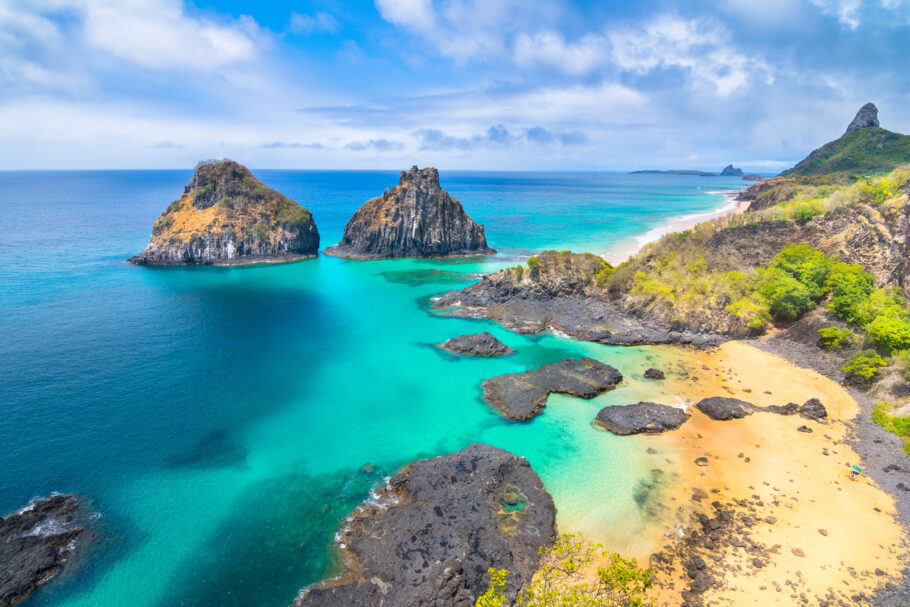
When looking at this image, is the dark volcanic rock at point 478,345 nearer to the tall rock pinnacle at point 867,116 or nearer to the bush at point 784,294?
the bush at point 784,294

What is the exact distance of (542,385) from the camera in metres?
41.0

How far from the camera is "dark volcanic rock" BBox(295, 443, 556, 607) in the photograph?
20.6m

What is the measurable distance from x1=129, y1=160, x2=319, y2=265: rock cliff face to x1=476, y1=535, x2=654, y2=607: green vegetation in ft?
292

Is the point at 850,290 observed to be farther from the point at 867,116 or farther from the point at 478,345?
the point at 867,116

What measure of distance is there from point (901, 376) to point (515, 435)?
34.3m

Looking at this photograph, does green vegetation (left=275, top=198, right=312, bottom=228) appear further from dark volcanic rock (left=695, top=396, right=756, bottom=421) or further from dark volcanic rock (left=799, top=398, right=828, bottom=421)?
dark volcanic rock (left=799, top=398, right=828, bottom=421)

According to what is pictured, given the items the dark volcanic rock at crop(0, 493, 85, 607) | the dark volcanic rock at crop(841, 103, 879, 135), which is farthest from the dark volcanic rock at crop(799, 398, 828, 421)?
the dark volcanic rock at crop(841, 103, 879, 135)

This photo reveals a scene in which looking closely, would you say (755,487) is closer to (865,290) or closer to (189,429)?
(865,290)

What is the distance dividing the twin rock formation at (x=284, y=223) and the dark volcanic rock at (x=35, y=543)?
7491cm

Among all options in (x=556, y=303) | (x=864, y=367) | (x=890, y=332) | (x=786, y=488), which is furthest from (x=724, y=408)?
(x=556, y=303)

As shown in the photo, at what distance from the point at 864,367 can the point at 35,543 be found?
207 ft

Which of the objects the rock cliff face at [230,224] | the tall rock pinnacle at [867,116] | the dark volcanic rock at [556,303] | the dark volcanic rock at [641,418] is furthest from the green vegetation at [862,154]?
the rock cliff face at [230,224]

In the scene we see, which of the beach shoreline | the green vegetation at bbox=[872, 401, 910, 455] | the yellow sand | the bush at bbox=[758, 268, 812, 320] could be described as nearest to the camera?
the yellow sand

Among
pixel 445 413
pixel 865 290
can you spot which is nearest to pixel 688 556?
pixel 445 413
